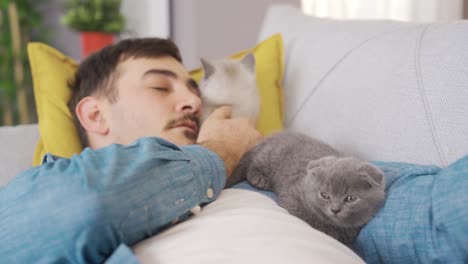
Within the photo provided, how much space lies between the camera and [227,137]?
119 cm

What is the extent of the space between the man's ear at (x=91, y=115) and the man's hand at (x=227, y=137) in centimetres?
32

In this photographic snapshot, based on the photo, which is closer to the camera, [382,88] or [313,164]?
[313,164]

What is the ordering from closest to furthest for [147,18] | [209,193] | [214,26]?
[209,193] → [214,26] → [147,18]

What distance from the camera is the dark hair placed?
4.46 feet

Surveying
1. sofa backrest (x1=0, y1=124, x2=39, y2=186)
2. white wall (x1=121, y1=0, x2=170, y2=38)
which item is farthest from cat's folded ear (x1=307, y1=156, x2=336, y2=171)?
white wall (x1=121, y1=0, x2=170, y2=38)

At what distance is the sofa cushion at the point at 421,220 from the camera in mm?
722

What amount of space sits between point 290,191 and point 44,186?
528 mm

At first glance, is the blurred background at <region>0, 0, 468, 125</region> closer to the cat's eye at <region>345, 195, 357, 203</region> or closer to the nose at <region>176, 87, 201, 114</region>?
the nose at <region>176, 87, 201, 114</region>

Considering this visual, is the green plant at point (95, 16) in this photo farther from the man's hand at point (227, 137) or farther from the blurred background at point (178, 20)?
the man's hand at point (227, 137)

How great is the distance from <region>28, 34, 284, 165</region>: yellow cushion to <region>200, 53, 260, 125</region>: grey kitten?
0.11m

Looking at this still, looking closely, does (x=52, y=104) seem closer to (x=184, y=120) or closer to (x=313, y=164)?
(x=184, y=120)

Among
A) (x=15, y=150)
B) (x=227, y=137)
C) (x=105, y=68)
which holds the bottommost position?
(x=15, y=150)

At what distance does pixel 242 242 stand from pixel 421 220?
1.10 ft

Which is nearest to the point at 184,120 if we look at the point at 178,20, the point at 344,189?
the point at 344,189
